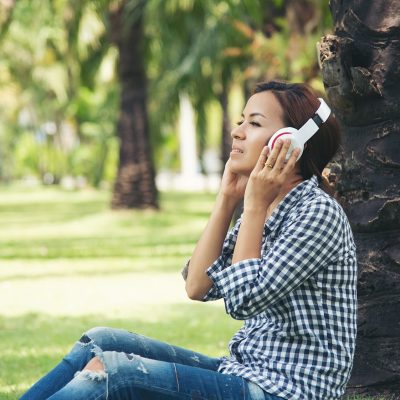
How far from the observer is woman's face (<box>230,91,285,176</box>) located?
387cm

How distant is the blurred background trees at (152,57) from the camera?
59.6 feet

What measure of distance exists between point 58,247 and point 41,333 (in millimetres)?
9476

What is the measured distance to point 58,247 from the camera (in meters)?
18.7

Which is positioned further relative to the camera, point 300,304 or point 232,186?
point 232,186

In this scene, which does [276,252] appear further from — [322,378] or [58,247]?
[58,247]

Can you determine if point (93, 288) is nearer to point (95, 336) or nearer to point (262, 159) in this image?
point (95, 336)

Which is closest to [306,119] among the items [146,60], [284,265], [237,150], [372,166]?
[237,150]

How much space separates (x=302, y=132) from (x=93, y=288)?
9.06 metres

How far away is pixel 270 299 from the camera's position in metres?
3.53

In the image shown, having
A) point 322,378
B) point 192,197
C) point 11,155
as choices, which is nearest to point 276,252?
point 322,378

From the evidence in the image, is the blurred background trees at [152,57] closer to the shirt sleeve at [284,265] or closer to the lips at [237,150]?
the lips at [237,150]

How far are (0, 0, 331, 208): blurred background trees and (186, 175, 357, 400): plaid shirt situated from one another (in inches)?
357

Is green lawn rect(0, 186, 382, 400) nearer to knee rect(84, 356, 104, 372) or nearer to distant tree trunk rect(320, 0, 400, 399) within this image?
distant tree trunk rect(320, 0, 400, 399)

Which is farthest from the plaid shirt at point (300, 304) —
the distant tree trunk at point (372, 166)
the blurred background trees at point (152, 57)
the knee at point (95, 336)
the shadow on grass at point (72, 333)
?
the blurred background trees at point (152, 57)
